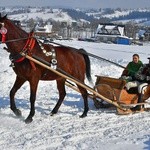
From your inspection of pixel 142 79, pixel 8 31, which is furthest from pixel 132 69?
pixel 8 31

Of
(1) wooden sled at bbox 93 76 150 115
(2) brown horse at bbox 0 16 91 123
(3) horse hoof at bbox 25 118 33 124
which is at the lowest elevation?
(3) horse hoof at bbox 25 118 33 124

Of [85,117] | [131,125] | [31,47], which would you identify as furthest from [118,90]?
[31,47]

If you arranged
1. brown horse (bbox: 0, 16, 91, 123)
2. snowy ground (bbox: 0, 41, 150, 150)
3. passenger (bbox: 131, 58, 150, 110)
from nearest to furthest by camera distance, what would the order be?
snowy ground (bbox: 0, 41, 150, 150) < brown horse (bbox: 0, 16, 91, 123) < passenger (bbox: 131, 58, 150, 110)

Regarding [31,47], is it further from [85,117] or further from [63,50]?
[85,117]

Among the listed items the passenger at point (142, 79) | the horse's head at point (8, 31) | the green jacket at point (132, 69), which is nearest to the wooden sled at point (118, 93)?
the passenger at point (142, 79)

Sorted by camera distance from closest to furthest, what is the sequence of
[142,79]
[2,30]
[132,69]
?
[2,30] < [142,79] < [132,69]

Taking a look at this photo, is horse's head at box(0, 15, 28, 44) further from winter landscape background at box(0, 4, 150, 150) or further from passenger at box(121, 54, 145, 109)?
passenger at box(121, 54, 145, 109)

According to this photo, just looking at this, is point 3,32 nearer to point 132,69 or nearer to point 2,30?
point 2,30

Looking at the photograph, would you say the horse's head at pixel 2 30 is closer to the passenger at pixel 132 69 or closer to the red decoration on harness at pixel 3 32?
the red decoration on harness at pixel 3 32

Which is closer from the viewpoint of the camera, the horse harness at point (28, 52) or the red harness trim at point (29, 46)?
the horse harness at point (28, 52)

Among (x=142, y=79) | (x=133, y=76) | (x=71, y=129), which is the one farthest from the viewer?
(x=133, y=76)

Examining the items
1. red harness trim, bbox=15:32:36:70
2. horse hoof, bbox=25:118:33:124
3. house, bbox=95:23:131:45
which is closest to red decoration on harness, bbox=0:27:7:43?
red harness trim, bbox=15:32:36:70

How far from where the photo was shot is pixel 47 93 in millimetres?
11758

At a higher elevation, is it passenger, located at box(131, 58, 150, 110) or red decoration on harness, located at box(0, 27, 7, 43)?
red decoration on harness, located at box(0, 27, 7, 43)
